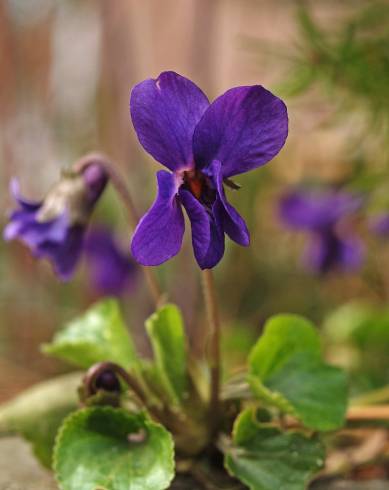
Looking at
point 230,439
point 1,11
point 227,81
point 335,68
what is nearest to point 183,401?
point 230,439

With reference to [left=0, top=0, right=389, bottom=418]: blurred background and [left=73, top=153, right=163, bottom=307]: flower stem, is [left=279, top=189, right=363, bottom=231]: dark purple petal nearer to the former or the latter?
[left=0, top=0, right=389, bottom=418]: blurred background

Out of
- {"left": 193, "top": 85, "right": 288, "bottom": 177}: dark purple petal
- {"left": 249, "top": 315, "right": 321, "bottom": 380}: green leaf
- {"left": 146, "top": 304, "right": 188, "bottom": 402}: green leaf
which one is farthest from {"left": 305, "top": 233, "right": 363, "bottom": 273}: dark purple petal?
{"left": 193, "top": 85, "right": 288, "bottom": 177}: dark purple petal

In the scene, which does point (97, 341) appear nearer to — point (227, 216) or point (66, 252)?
point (66, 252)

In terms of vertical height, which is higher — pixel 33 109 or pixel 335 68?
pixel 335 68

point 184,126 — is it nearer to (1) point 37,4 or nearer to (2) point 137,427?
(2) point 137,427

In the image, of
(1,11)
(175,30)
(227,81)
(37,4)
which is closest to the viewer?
(1,11)

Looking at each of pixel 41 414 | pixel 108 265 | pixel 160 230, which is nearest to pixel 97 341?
pixel 41 414

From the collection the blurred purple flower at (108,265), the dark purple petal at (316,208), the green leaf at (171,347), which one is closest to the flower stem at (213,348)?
the green leaf at (171,347)
